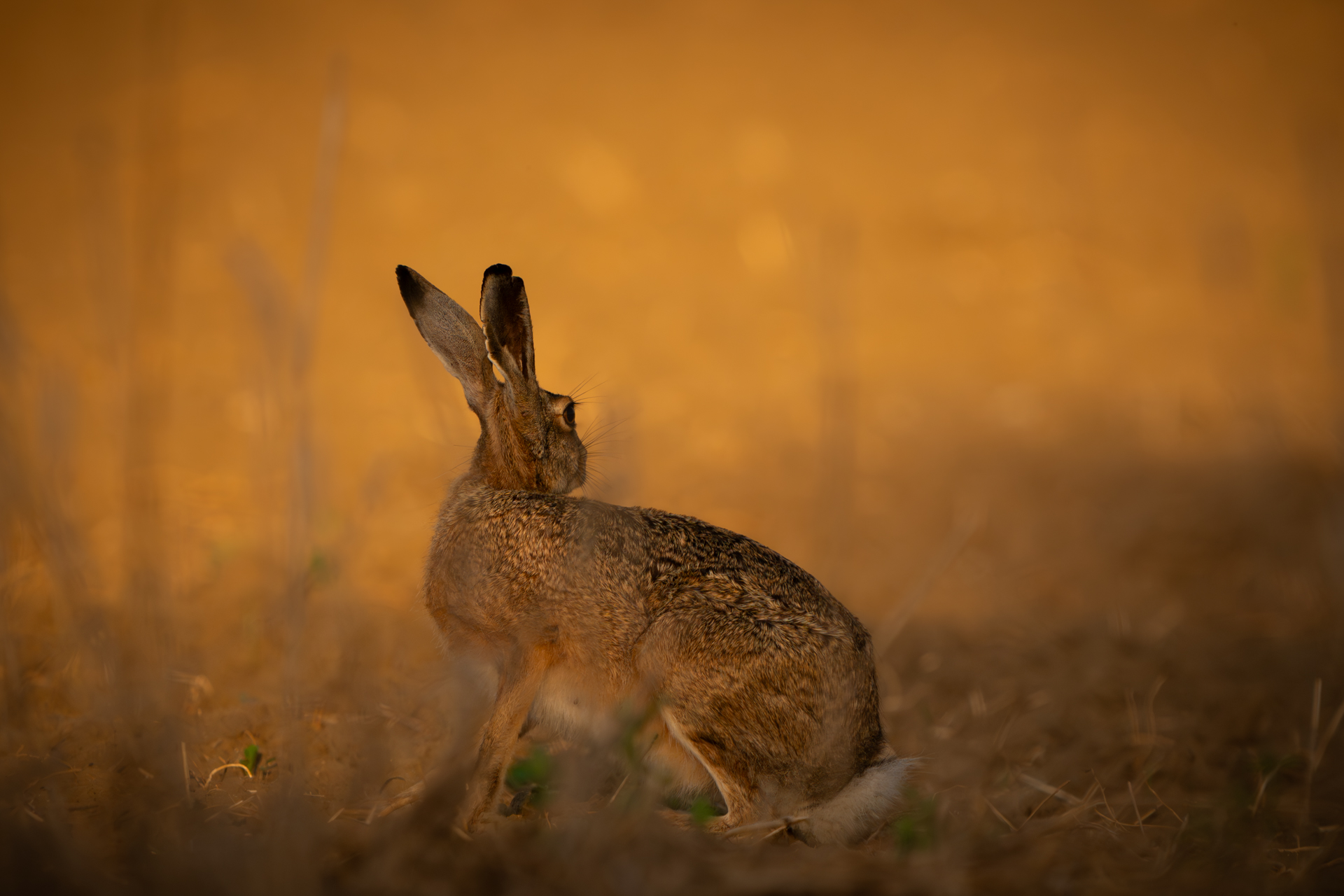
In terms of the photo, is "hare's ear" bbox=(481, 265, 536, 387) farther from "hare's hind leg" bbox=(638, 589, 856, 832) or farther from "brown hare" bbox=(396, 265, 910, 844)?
"hare's hind leg" bbox=(638, 589, 856, 832)

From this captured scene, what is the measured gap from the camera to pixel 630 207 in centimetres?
1191

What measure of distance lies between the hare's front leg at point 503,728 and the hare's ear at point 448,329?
1.18m

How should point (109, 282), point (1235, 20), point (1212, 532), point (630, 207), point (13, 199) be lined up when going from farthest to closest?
point (1235, 20) < point (630, 207) < point (13, 199) < point (1212, 532) < point (109, 282)

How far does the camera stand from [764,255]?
1140cm

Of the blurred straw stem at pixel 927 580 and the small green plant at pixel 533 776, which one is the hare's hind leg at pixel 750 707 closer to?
the small green plant at pixel 533 776

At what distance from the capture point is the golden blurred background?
741cm

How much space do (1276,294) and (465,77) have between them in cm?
952

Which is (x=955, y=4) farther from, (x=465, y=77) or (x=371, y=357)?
(x=371, y=357)

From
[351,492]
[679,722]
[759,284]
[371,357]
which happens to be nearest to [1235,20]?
[759,284]

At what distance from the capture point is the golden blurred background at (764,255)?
7414 mm

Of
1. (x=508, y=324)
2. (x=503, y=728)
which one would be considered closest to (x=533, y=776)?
(x=503, y=728)

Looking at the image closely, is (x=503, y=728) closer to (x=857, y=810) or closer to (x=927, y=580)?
(x=857, y=810)

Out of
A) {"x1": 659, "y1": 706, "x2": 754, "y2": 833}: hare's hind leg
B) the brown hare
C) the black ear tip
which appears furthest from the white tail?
the black ear tip

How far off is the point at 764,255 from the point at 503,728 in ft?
27.8
